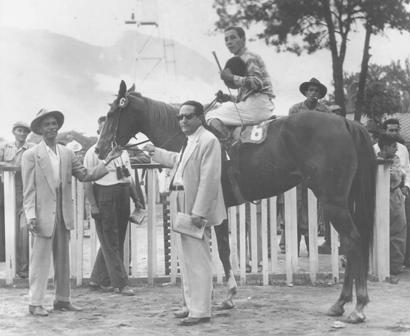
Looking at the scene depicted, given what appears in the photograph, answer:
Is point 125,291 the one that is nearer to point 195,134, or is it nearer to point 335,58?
point 195,134

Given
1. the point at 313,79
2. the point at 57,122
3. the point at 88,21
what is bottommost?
the point at 57,122

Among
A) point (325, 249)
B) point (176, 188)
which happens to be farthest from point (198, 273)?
point (325, 249)

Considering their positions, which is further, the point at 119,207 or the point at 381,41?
the point at 381,41

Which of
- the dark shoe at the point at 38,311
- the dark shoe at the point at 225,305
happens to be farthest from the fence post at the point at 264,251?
the dark shoe at the point at 38,311

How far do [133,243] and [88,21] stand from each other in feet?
28.3

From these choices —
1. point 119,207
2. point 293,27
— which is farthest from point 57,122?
point 293,27

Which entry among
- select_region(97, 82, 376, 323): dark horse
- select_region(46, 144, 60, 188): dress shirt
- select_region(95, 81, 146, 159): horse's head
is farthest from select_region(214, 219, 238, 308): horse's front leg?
select_region(46, 144, 60, 188): dress shirt

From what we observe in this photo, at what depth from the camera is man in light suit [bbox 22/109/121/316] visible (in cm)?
592

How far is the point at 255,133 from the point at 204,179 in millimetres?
1321

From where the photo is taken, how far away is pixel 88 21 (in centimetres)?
1475

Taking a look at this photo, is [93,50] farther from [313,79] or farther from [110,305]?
[110,305]

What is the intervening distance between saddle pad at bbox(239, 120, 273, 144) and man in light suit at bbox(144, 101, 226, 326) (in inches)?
38.6

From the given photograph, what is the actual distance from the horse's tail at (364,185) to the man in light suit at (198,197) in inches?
58.3

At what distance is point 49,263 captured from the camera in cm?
604
